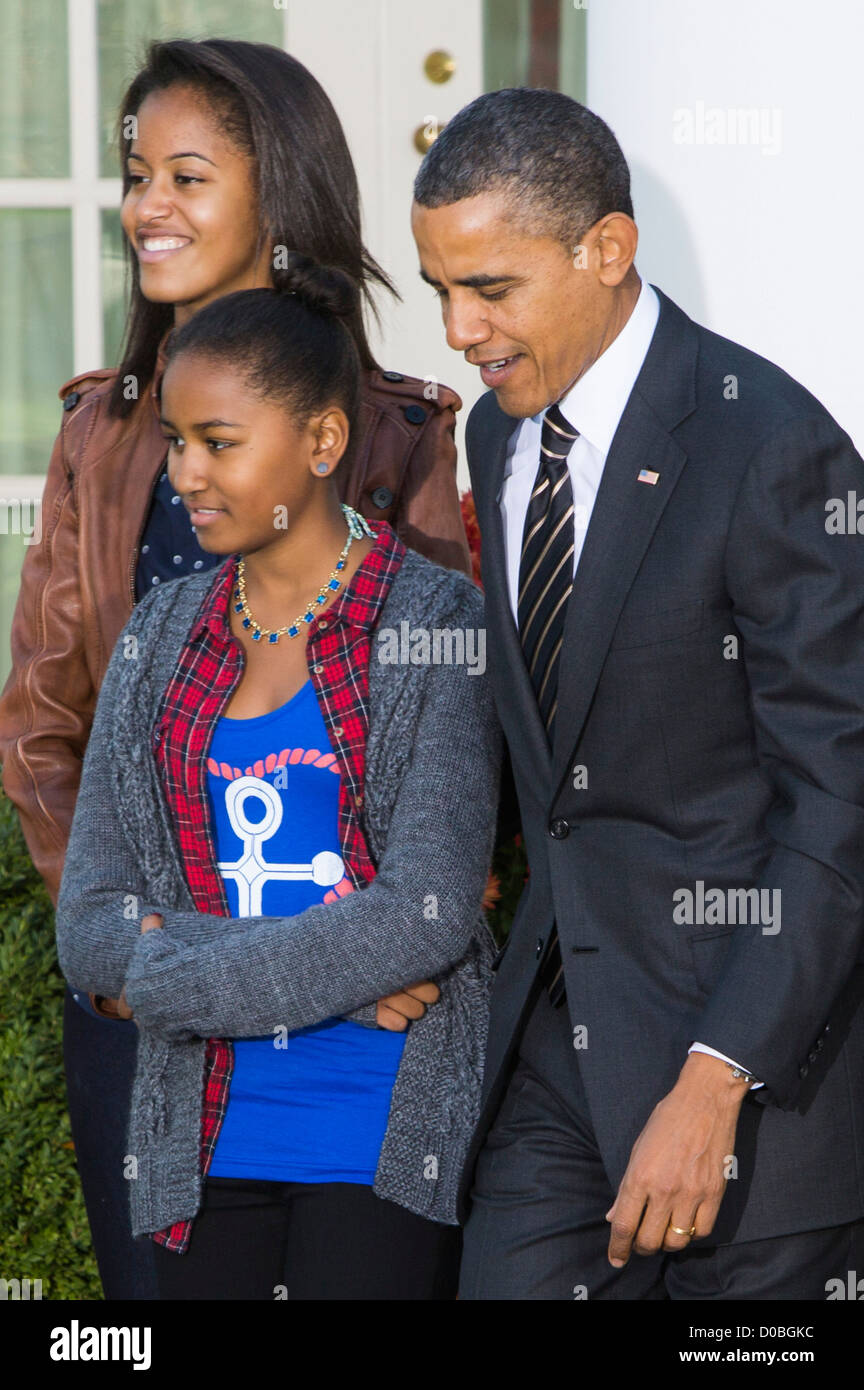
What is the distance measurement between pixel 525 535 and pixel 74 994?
104 centimetres

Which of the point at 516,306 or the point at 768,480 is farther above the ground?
the point at 516,306

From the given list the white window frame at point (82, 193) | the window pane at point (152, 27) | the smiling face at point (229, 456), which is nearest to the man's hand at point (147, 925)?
the smiling face at point (229, 456)

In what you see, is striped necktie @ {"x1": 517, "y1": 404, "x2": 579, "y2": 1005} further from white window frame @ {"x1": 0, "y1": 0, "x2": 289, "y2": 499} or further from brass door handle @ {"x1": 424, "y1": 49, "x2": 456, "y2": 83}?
white window frame @ {"x1": 0, "y1": 0, "x2": 289, "y2": 499}

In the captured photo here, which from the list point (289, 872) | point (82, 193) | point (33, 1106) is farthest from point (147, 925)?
point (82, 193)

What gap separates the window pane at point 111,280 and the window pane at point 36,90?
20cm

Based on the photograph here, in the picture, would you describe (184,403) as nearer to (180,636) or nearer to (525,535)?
(180,636)

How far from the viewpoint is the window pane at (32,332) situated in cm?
538

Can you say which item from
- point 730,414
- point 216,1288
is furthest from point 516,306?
point 216,1288

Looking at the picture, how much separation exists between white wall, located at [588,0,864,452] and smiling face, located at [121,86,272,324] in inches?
51.7

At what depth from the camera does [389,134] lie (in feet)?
17.0

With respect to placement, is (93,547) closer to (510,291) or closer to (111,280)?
(510,291)

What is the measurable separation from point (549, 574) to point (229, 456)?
1.64 feet

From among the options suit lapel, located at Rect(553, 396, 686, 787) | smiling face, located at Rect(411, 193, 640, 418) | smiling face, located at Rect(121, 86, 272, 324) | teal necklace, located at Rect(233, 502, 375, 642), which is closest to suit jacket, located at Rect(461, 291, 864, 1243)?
suit lapel, located at Rect(553, 396, 686, 787)

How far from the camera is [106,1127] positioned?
2.89 m
